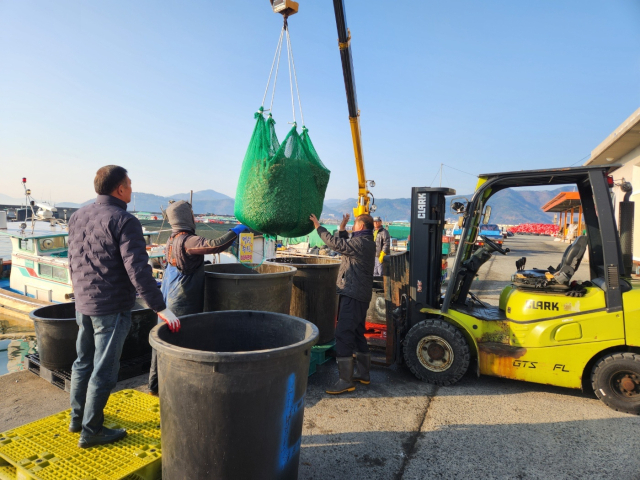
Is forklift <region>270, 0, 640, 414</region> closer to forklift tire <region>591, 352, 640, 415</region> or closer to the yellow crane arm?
forklift tire <region>591, 352, 640, 415</region>

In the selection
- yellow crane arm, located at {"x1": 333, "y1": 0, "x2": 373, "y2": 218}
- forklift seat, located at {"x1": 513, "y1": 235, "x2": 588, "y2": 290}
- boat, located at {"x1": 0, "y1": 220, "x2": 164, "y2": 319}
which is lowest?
boat, located at {"x1": 0, "y1": 220, "x2": 164, "y2": 319}

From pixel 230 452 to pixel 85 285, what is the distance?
1461mm

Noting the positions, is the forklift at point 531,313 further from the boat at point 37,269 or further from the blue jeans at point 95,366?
the boat at point 37,269

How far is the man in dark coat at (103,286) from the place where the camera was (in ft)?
8.11

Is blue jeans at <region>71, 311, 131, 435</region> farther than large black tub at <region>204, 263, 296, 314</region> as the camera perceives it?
No

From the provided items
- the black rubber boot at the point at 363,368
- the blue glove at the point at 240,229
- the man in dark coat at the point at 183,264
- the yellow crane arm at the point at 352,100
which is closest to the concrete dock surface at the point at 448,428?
the black rubber boot at the point at 363,368

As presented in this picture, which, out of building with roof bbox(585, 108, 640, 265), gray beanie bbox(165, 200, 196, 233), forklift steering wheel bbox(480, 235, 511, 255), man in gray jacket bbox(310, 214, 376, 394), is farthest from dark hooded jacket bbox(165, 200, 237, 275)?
building with roof bbox(585, 108, 640, 265)

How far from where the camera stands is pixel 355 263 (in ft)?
13.4

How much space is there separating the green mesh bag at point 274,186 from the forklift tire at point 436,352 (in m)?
1.72

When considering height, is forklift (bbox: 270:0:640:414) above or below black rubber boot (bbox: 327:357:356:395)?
above

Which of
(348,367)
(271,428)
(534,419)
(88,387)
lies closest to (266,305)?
(348,367)

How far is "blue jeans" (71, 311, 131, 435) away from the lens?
2512 mm

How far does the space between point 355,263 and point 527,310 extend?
182 centimetres

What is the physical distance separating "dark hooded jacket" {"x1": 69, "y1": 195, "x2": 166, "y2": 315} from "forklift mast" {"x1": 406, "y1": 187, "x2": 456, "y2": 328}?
10.0 ft
